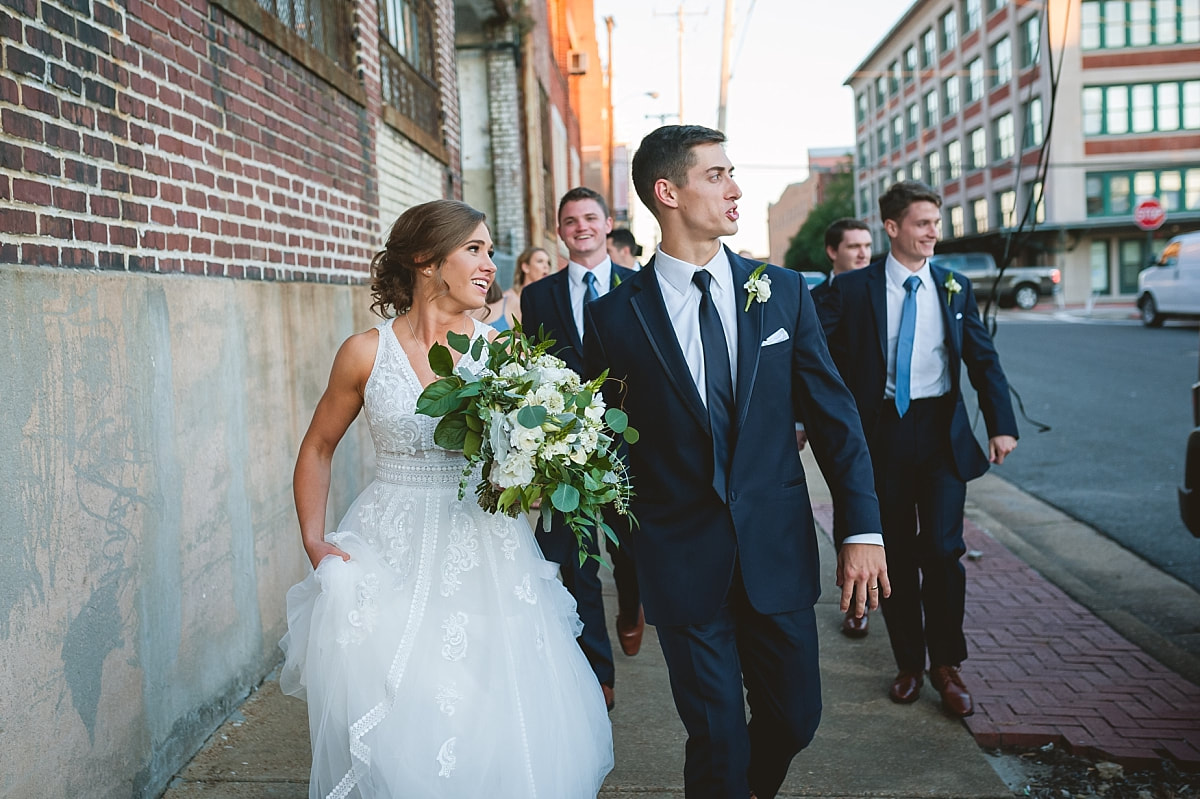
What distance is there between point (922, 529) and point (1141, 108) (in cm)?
4452

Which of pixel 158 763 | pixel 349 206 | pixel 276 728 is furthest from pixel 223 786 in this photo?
pixel 349 206

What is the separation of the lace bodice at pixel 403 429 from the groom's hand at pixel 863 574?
1.21 m

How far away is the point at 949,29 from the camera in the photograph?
52.8 metres

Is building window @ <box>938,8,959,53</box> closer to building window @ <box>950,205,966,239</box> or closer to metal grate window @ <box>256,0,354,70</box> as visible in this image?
building window @ <box>950,205,966,239</box>

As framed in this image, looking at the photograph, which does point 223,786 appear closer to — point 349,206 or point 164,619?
point 164,619

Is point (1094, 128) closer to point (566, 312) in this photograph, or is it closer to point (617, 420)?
point (566, 312)

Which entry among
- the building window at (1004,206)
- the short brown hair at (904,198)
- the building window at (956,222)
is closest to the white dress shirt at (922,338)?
the short brown hair at (904,198)

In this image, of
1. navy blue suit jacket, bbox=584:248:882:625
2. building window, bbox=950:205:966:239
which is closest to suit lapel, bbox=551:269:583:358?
navy blue suit jacket, bbox=584:248:882:625

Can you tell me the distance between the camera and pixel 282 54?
5.48 meters

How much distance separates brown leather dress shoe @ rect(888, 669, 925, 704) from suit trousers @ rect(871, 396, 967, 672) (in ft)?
0.12

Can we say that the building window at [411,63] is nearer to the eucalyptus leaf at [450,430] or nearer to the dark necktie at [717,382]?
the dark necktie at [717,382]

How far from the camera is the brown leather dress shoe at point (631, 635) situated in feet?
17.5

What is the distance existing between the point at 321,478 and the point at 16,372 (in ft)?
2.95

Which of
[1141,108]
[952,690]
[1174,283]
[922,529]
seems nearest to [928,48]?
[1141,108]
